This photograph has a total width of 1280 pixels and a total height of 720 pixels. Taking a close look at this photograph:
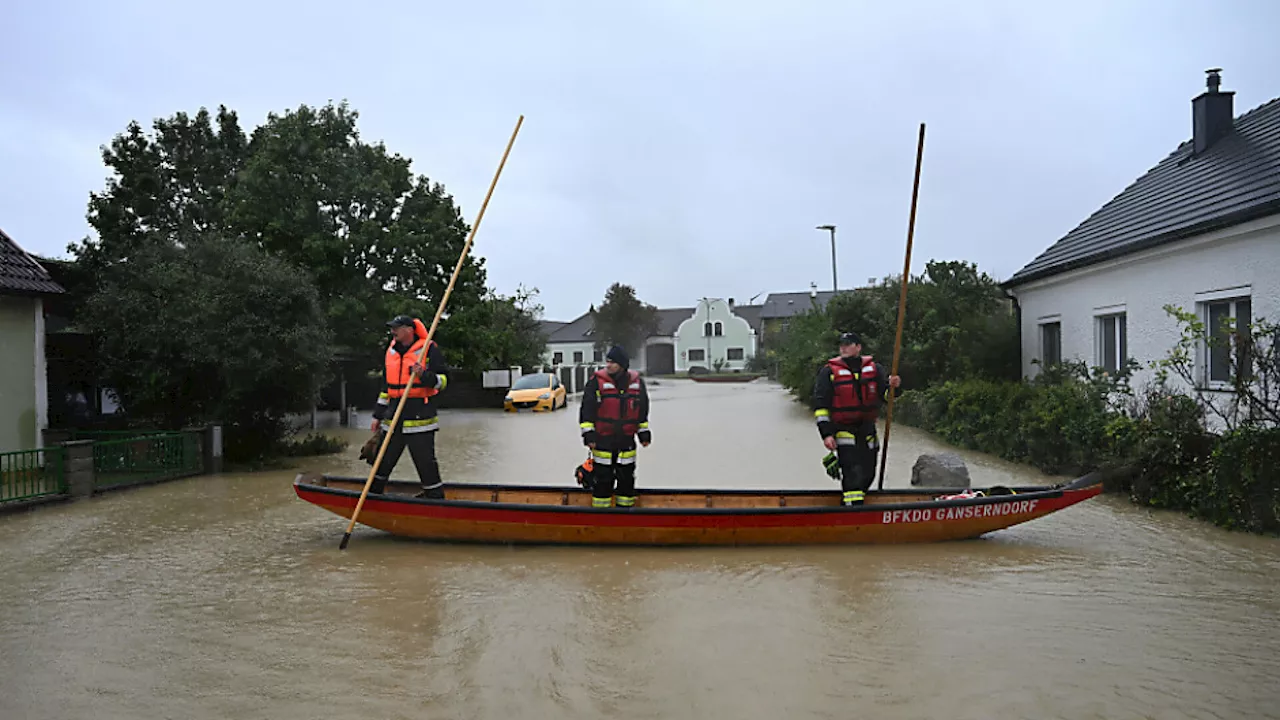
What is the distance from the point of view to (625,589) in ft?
24.3

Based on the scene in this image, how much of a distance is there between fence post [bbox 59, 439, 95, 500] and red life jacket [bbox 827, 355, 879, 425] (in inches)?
385

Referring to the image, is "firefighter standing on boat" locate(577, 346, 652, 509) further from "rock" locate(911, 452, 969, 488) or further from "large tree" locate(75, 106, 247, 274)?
"large tree" locate(75, 106, 247, 274)

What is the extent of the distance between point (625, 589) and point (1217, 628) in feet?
13.7

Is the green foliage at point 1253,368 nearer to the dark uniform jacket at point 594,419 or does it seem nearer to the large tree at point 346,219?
the dark uniform jacket at point 594,419

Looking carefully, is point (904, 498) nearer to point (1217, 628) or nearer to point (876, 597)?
point (876, 597)

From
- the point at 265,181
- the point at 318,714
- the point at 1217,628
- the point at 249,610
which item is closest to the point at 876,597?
the point at 1217,628

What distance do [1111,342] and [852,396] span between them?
8829mm

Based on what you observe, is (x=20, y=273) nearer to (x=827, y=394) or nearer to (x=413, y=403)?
(x=413, y=403)

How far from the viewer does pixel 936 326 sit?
22.1 metres

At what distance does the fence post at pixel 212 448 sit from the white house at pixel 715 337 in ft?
185

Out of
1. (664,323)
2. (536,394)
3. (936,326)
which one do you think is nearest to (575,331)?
(664,323)

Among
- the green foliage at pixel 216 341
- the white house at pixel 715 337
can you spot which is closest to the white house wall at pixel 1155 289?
the green foliage at pixel 216 341

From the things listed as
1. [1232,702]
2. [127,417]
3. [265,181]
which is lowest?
[1232,702]

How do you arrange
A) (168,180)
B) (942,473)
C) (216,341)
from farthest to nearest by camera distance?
(168,180) < (216,341) < (942,473)
